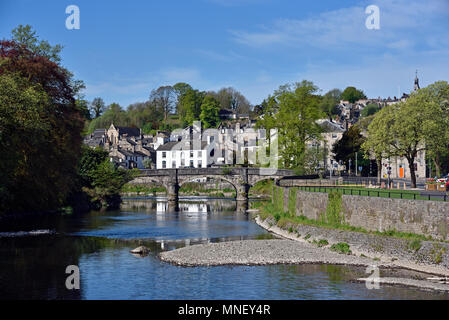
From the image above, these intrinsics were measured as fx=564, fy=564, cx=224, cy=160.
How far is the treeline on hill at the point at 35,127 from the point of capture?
172 ft

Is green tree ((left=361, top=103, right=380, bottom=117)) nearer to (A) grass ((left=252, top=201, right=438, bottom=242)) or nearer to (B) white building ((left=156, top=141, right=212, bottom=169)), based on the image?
(B) white building ((left=156, top=141, right=212, bottom=169))

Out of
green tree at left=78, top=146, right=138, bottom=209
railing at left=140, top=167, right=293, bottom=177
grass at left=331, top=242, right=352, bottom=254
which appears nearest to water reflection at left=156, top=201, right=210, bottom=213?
railing at left=140, top=167, right=293, bottom=177

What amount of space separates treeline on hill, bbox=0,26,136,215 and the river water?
19.1 ft

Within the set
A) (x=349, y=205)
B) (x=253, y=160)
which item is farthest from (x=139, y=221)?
(x=253, y=160)

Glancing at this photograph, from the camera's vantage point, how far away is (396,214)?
38.1 meters

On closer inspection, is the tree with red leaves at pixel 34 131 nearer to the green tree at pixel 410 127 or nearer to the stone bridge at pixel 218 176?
the stone bridge at pixel 218 176

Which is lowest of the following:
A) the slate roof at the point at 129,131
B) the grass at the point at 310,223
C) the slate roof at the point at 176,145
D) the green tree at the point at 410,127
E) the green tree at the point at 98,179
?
the grass at the point at 310,223

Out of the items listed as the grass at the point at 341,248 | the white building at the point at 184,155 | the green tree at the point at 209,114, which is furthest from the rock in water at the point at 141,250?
the green tree at the point at 209,114

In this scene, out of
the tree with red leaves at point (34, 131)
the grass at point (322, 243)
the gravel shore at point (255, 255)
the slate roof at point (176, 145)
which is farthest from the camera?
the slate roof at point (176, 145)

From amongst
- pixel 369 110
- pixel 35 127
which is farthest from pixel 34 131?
pixel 369 110

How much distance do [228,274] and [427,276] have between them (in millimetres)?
11666

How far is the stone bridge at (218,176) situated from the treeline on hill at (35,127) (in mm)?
18814

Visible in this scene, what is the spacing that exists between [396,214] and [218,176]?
58662 millimetres

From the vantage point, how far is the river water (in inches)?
1173
